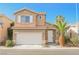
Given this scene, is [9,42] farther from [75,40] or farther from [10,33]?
[75,40]

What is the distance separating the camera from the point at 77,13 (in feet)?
25.1

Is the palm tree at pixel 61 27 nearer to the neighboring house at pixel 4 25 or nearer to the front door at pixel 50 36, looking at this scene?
the front door at pixel 50 36

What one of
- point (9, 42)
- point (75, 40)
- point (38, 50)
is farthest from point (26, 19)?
point (75, 40)

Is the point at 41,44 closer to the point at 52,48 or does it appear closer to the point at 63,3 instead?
the point at 52,48

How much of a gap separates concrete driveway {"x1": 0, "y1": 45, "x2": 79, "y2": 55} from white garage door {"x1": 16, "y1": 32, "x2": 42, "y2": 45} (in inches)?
6.5

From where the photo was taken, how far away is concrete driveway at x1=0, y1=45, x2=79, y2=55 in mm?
7477

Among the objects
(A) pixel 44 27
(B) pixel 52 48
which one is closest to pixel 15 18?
A: (A) pixel 44 27

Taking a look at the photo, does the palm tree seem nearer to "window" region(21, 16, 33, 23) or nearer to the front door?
the front door

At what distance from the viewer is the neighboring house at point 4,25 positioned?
766 centimetres

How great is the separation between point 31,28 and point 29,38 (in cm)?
28

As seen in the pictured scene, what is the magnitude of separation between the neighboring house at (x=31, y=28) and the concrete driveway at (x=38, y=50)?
0.17 meters

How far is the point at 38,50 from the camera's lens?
296 inches

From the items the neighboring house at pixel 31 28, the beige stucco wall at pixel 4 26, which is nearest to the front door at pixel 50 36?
the neighboring house at pixel 31 28
